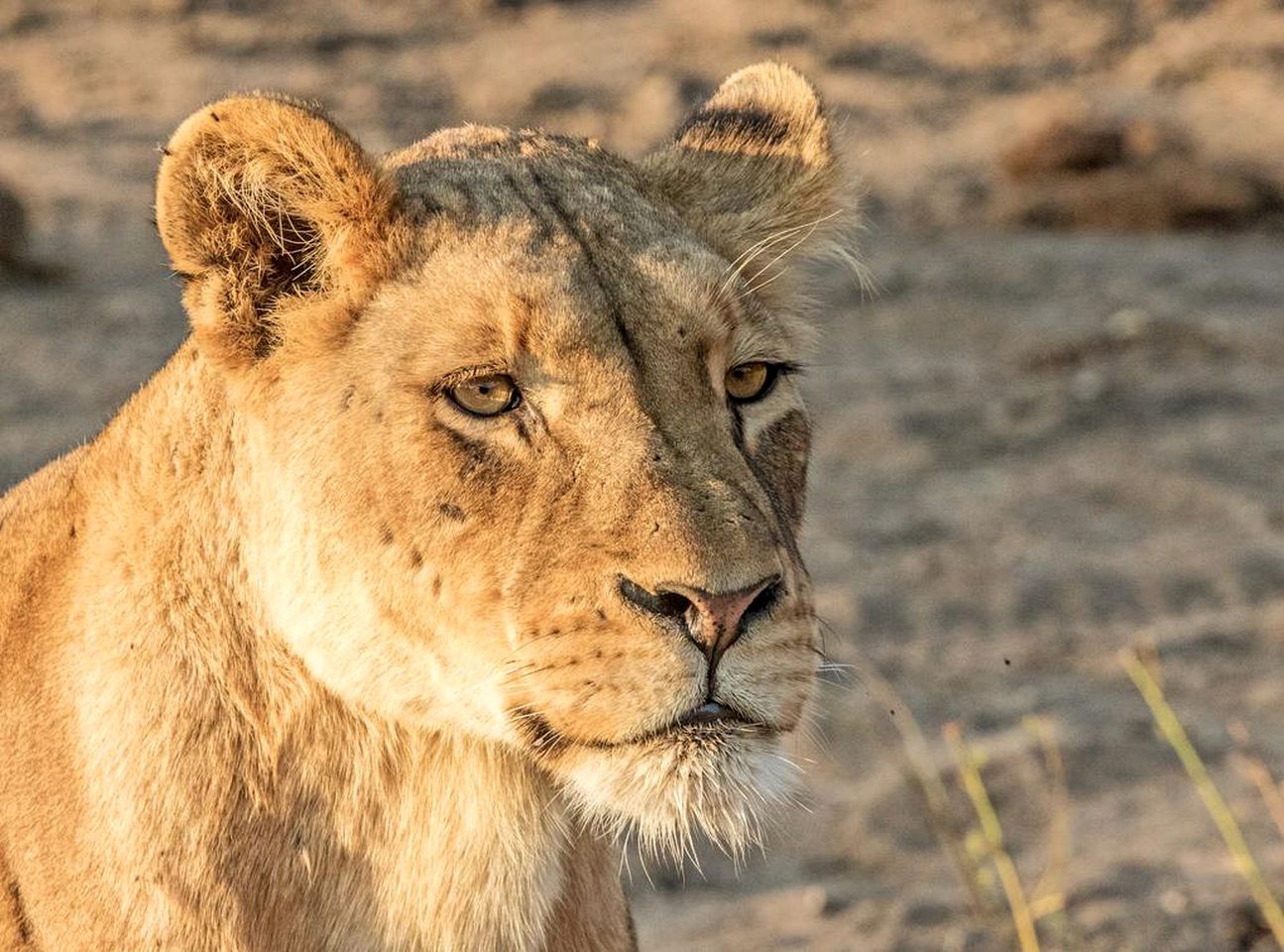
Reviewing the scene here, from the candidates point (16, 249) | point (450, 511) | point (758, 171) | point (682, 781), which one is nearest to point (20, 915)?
point (450, 511)

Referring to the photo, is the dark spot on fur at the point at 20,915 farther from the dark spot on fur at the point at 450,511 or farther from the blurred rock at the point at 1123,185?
the blurred rock at the point at 1123,185

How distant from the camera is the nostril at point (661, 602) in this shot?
2555 millimetres

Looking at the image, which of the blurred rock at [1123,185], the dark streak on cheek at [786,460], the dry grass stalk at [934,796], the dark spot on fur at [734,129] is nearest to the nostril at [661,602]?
the dark streak on cheek at [786,460]

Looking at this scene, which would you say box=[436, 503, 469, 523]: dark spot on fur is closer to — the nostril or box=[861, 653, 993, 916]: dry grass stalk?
the nostril

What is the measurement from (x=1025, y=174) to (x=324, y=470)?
10.2 metres

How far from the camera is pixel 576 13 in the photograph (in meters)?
14.6

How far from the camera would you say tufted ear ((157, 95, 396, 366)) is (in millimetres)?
2775

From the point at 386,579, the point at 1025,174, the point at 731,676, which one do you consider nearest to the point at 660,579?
the point at 731,676

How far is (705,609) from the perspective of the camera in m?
2.53

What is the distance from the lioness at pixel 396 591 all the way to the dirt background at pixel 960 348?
579 millimetres

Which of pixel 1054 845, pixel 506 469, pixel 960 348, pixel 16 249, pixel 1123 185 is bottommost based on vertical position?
pixel 1054 845

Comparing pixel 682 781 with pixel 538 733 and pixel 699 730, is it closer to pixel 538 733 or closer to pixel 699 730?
pixel 699 730

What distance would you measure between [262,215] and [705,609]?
0.87 metres

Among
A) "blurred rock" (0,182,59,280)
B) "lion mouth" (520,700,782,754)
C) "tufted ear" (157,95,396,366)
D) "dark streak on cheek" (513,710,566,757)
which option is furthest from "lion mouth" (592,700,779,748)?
"blurred rock" (0,182,59,280)
